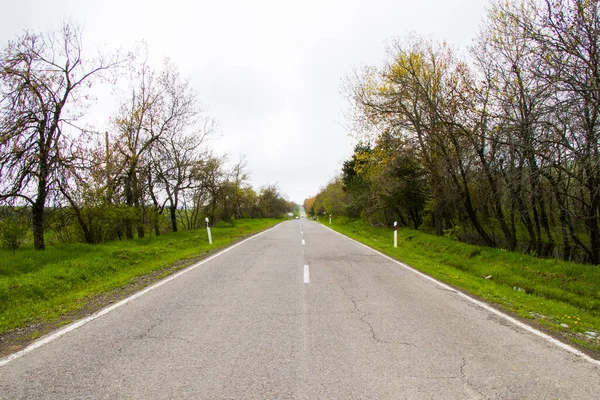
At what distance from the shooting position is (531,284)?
27.3 ft

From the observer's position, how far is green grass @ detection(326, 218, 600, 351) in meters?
5.32

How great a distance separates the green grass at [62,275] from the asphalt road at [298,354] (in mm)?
1447

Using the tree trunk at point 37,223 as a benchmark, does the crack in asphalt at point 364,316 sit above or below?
below

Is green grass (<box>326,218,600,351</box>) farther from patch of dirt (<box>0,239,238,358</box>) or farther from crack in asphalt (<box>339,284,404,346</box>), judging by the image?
patch of dirt (<box>0,239,238,358</box>)

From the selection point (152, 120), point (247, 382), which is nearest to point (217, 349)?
point (247, 382)

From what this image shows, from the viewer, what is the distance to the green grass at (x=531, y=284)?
209 inches

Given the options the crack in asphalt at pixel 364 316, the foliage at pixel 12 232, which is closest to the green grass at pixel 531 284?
the crack in asphalt at pixel 364 316

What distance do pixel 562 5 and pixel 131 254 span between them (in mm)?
14283

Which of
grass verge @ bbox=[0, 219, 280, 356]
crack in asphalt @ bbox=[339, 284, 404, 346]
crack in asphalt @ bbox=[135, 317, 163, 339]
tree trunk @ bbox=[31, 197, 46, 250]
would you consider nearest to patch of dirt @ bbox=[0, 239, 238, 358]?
grass verge @ bbox=[0, 219, 280, 356]

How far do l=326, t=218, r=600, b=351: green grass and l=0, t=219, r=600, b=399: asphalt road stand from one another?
926 mm

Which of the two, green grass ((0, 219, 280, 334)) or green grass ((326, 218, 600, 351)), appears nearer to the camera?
green grass ((326, 218, 600, 351))

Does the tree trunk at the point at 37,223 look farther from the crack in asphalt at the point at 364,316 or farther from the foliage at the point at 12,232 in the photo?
the crack in asphalt at the point at 364,316

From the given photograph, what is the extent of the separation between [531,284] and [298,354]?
773cm

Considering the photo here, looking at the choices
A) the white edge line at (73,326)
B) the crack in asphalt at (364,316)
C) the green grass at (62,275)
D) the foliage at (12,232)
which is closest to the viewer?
the white edge line at (73,326)
